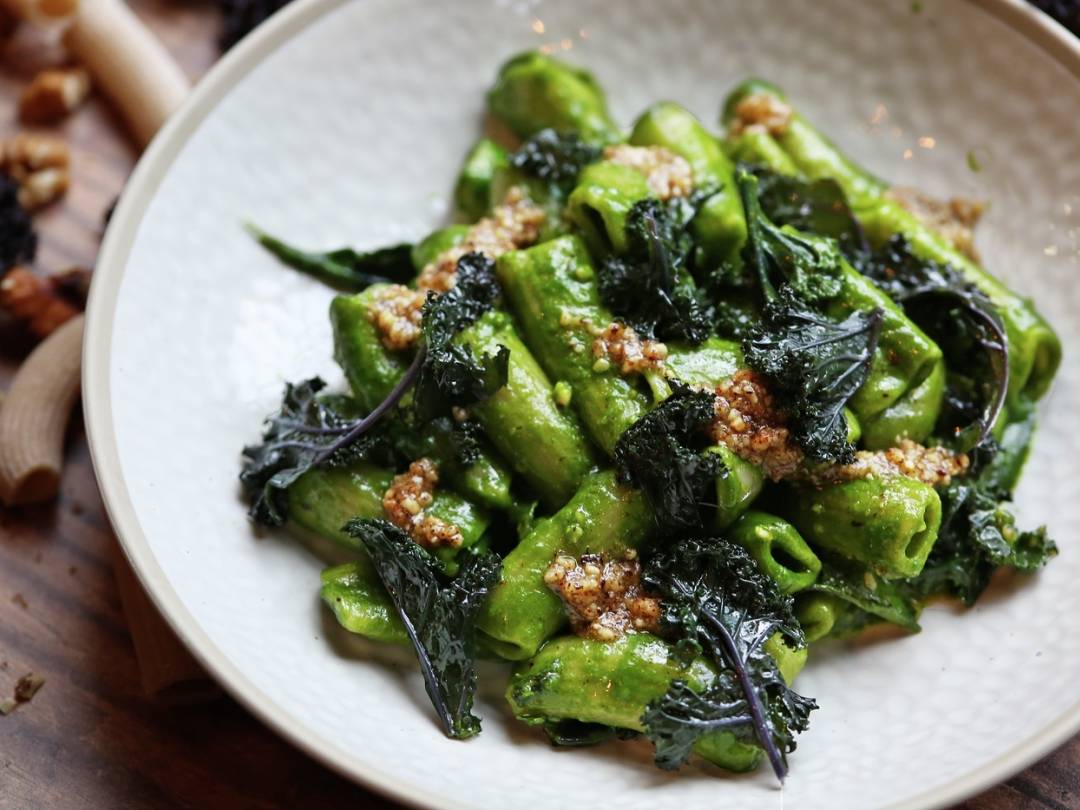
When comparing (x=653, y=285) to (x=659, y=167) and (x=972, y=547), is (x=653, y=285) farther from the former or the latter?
(x=972, y=547)

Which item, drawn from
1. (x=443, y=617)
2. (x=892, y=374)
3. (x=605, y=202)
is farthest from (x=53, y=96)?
(x=892, y=374)

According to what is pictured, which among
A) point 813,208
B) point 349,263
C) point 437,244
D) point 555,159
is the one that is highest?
point 813,208

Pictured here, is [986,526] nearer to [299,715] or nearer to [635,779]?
[635,779]

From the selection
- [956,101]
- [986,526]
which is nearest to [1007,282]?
[956,101]

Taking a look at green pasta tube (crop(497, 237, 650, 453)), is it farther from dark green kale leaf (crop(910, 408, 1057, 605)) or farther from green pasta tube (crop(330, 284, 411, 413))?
dark green kale leaf (crop(910, 408, 1057, 605))

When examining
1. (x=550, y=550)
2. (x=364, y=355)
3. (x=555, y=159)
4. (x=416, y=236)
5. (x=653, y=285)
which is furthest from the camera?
(x=416, y=236)

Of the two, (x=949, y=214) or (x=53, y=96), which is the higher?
(x=949, y=214)

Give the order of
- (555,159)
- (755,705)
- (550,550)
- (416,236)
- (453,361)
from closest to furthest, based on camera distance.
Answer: (755,705) → (550,550) → (453,361) → (555,159) → (416,236)

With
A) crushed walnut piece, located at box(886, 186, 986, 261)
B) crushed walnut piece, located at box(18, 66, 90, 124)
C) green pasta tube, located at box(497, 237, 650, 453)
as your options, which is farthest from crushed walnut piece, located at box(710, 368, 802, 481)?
crushed walnut piece, located at box(18, 66, 90, 124)
